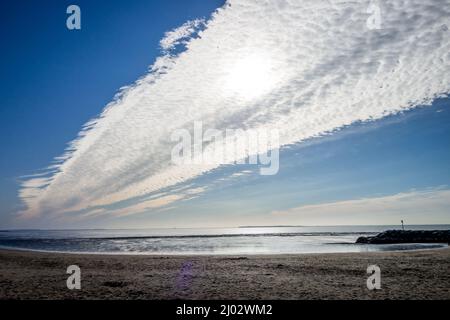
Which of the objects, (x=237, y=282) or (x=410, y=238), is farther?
(x=410, y=238)

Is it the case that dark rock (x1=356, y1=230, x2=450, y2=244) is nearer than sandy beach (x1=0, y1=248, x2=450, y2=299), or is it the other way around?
sandy beach (x1=0, y1=248, x2=450, y2=299)

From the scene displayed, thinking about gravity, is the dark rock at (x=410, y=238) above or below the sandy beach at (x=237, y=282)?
below

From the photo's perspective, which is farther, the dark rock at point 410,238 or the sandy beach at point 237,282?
the dark rock at point 410,238

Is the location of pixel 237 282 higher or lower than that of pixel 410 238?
higher

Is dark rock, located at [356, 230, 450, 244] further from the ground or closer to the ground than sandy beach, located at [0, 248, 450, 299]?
closer to the ground
